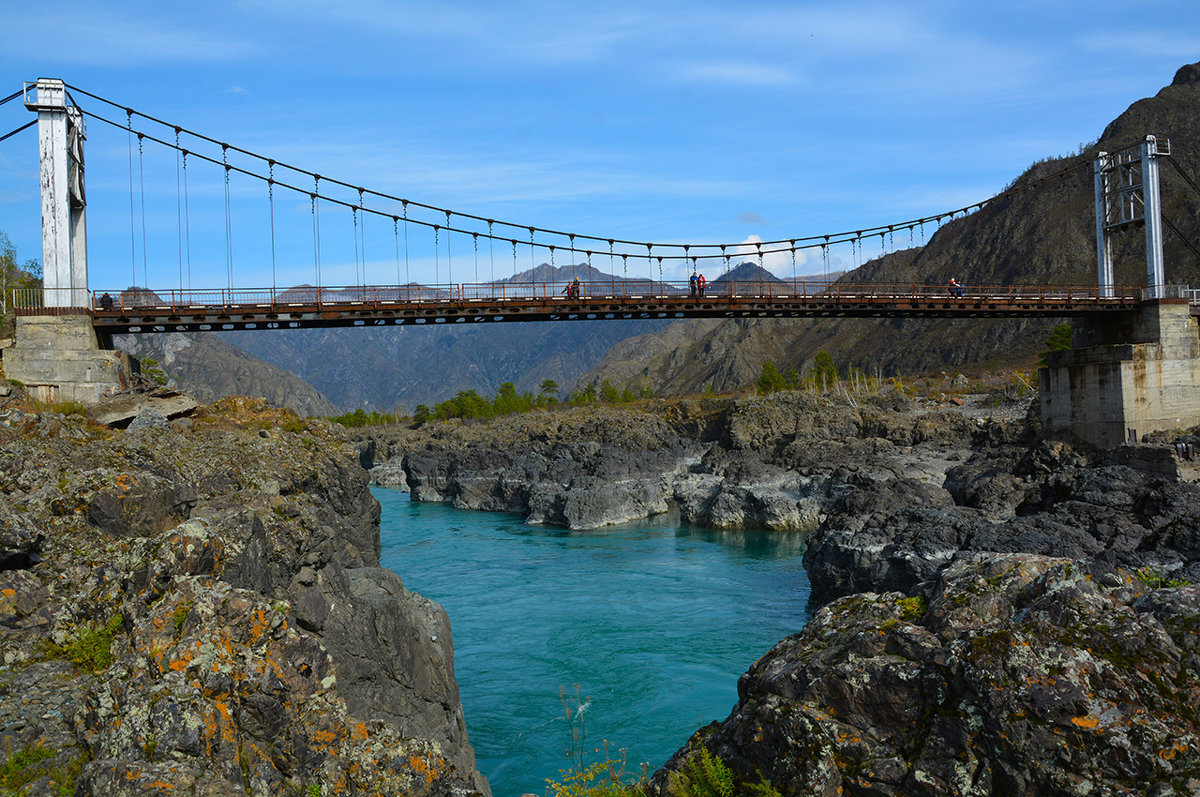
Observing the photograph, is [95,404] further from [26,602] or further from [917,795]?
[917,795]

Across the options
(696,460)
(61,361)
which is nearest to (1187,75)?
(696,460)

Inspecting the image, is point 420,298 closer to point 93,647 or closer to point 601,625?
point 601,625

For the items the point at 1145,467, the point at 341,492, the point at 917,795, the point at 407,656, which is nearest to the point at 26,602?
the point at 407,656

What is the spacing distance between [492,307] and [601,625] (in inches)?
533

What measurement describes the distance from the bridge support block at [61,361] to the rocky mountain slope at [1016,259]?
71498mm

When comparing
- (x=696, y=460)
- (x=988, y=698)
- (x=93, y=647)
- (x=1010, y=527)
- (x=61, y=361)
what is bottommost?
(x=696, y=460)

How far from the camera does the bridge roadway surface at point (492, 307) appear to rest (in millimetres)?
26359

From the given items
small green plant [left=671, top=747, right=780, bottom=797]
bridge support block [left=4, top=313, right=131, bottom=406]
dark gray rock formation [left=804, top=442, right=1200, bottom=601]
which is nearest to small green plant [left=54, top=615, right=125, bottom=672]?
small green plant [left=671, top=747, right=780, bottom=797]

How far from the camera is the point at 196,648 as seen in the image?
5969mm

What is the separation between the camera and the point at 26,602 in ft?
26.0

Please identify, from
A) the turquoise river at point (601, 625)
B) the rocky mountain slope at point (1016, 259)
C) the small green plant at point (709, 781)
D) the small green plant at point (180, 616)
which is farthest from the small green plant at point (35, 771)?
the rocky mountain slope at point (1016, 259)

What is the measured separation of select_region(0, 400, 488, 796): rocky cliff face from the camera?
5.57 meters

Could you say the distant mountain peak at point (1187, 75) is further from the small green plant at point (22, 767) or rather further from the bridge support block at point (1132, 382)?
the small green plant at point (22, 767)

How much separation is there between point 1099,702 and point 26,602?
894cm
